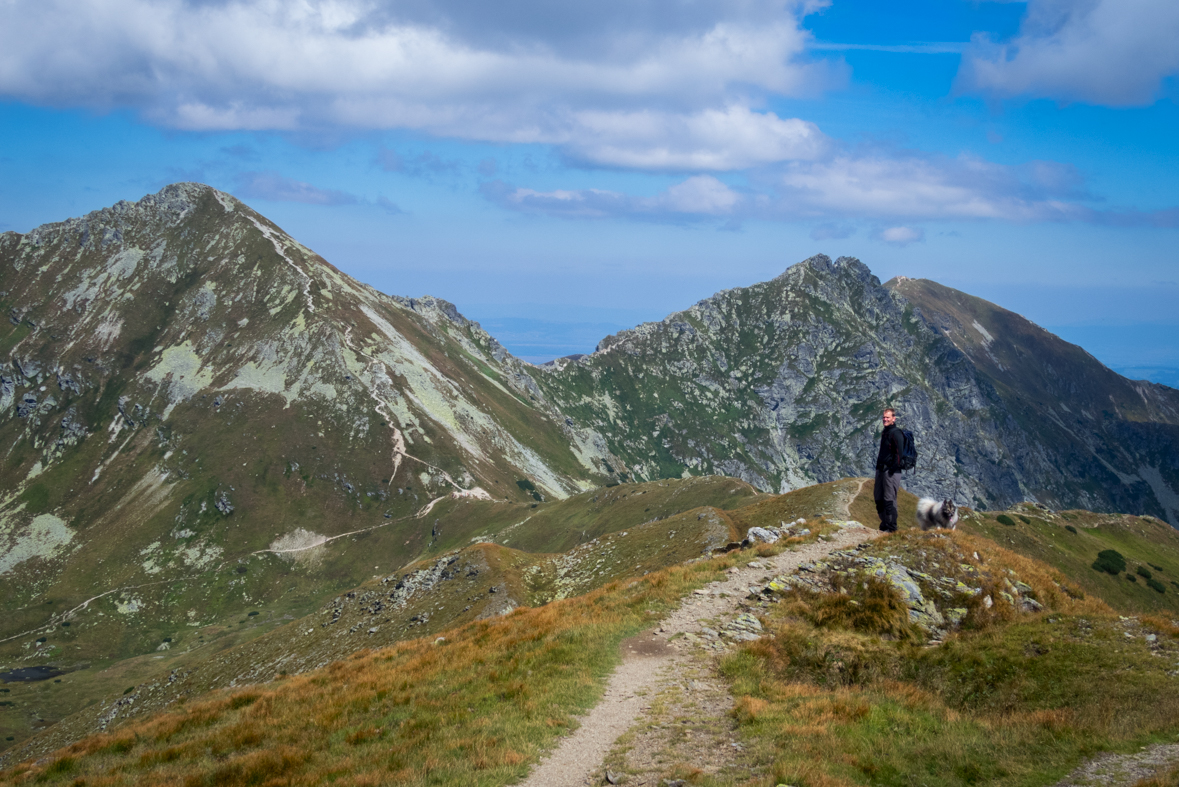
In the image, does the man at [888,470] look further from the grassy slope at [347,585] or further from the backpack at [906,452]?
the grassy slope at [347,585]

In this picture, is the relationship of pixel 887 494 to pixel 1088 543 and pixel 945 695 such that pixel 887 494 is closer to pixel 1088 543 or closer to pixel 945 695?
pixel 945 695

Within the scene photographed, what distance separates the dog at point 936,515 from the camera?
28.1 metres

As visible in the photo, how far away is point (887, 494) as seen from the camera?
92.2ft

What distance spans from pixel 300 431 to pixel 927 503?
198 meters

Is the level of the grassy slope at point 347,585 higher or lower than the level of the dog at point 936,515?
lower

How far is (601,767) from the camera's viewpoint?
13852 mm

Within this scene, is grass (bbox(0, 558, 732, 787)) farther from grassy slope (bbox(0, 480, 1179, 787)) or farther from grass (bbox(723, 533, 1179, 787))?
grass (bbox(723, 533, 1179, 787))

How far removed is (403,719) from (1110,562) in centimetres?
10129

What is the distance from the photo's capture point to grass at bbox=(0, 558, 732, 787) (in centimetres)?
1477

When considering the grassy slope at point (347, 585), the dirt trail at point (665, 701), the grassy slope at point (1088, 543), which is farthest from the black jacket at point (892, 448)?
the grassy slope at point (1088, 543)

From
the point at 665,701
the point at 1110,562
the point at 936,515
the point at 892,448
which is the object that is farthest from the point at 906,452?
the point at 1110,562

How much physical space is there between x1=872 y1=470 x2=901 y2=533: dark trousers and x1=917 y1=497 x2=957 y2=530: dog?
3.70 ft

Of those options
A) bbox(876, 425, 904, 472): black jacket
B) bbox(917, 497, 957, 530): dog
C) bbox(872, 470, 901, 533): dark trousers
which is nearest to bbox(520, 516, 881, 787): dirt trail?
bbox(872, 470, 901, 533): dark trousers

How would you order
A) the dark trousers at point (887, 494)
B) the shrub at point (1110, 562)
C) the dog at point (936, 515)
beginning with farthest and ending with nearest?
the shrub at point (1110, 562) < the dog at point (936, 515) < the dark trousers at point (887, 494)
